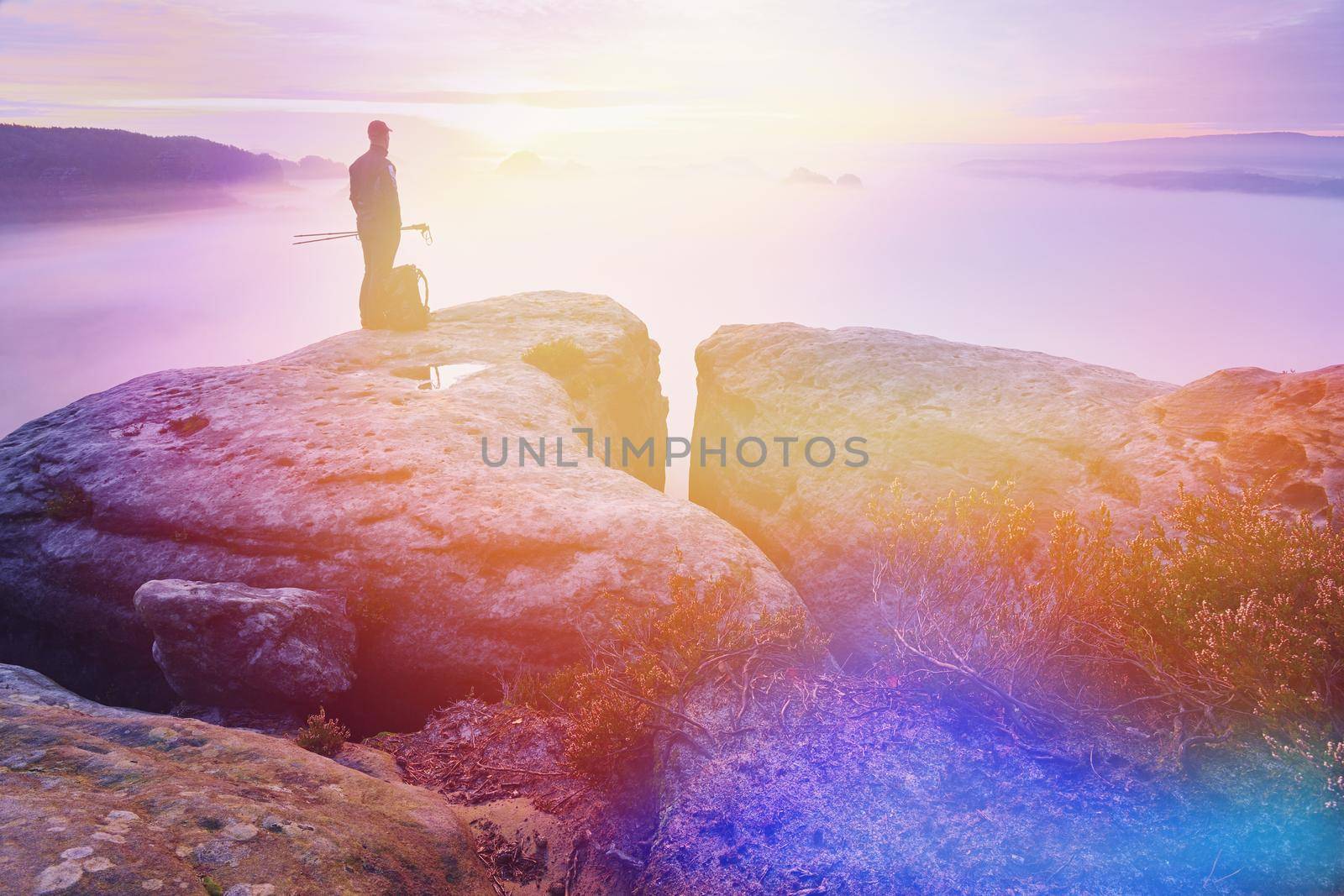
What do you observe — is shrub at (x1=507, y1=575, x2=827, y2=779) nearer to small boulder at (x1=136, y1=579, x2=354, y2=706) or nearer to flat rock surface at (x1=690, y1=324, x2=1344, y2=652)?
small boulder at (x1=136, y1=579, x2=354, y2=706)

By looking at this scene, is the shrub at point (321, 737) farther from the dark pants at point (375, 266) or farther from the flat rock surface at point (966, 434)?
the dark pants at point (375, 266)

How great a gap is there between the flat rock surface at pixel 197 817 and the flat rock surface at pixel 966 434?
21.3 ft

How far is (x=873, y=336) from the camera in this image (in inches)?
607

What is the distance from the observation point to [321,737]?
6738 mm

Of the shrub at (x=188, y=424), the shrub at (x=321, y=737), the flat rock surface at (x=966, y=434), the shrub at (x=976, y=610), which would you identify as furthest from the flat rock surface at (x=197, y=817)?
the flat rock surface at (x=966, y=434)

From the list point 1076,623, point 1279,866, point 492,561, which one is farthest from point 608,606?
point 1279,866

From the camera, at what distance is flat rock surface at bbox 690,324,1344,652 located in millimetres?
8969

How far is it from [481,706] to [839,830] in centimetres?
431

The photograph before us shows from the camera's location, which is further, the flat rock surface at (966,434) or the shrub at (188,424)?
the shrub at (188,424)

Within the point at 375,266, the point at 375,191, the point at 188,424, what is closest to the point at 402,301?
the point at 375,266

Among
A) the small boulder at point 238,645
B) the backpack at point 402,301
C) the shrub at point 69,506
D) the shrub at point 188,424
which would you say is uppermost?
the backpack at point 402,301

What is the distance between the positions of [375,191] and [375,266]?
187 centimetres

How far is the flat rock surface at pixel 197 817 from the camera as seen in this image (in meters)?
3.71

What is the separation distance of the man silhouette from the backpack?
0.61ft
